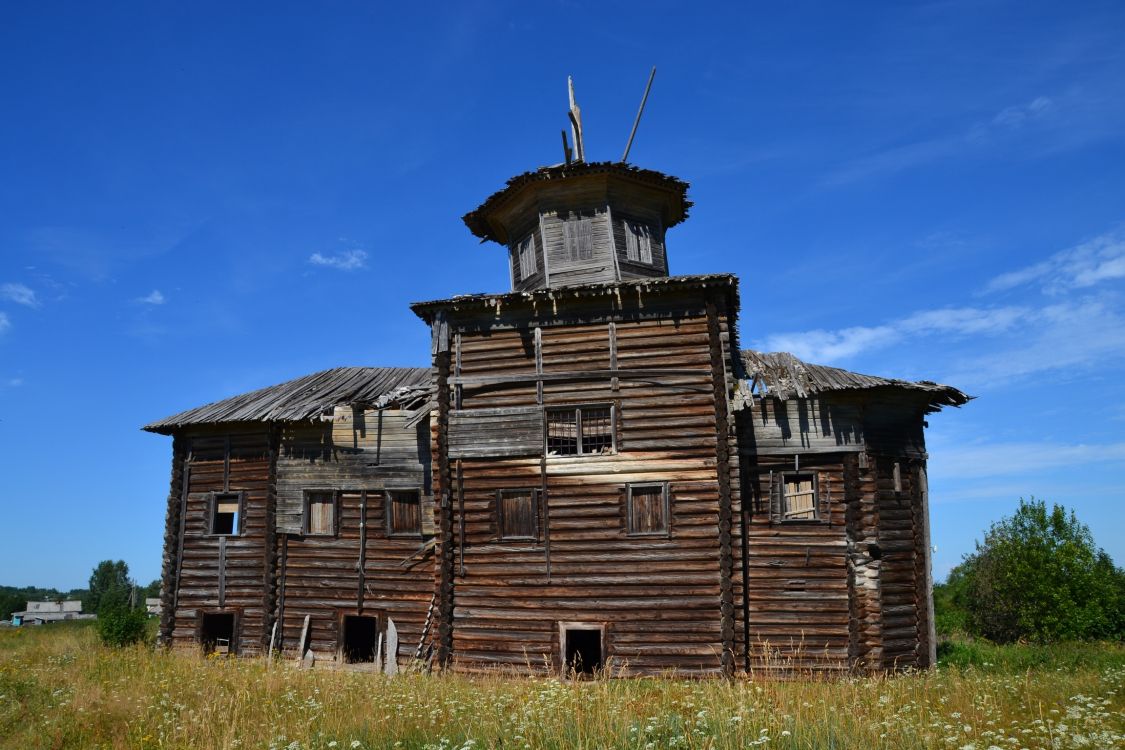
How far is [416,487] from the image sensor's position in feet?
69.9

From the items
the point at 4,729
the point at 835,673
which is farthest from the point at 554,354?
the point at 4,729

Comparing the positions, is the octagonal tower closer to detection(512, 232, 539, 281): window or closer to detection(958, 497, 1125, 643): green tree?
detection(512, 232, 539, 281): window

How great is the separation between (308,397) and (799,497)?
15.8 meters

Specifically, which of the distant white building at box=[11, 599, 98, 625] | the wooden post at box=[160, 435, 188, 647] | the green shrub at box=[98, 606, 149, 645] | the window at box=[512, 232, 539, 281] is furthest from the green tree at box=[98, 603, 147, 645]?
the distant white building at box=[11, 599, 98, 625]

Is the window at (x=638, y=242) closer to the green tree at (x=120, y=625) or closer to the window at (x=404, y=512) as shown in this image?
the window at (x=404, y=512)

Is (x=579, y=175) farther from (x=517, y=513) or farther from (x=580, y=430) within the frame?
(x=517, y=513)

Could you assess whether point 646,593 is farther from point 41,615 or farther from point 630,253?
point 41,615

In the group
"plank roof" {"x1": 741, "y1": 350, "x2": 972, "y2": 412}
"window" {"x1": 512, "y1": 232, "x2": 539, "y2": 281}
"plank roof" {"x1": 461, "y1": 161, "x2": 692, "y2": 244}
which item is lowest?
"plank roof" {"x1": 741, "y1": 350, "x2": 972, "y2": 412}

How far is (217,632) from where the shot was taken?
2248 cm

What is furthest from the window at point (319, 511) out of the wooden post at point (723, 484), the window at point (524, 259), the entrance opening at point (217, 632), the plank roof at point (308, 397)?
the wooden post at point (723, 484)

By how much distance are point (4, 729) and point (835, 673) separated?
17.1 m

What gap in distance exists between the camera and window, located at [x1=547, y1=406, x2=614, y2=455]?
18156 mm

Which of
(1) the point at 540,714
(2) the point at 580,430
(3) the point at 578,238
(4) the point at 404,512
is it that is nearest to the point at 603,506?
(2) the point at 580,430

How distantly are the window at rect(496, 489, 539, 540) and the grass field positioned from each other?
4.43 m
